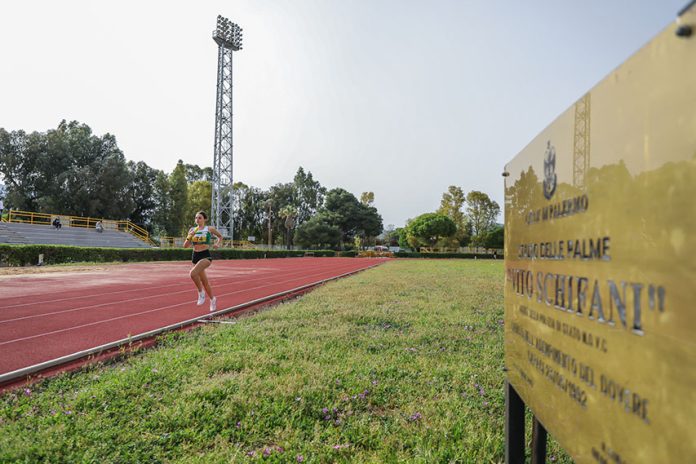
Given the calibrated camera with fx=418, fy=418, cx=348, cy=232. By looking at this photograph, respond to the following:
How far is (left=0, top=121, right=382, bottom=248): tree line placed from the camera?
45750 millimetres

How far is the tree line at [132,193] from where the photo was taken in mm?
45750

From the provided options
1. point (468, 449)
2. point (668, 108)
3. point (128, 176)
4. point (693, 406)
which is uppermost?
point (128, 176)

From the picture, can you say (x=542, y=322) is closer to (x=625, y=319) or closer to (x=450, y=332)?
(x=625, y=319)

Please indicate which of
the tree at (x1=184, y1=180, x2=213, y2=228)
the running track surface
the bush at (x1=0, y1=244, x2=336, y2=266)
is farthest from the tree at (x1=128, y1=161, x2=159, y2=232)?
the running track surface

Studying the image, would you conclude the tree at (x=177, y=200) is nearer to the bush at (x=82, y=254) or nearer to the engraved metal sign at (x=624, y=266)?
the bush at (x=82, y=254)

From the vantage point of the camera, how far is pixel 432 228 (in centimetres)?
6225

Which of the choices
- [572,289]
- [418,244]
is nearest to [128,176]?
[418,244]

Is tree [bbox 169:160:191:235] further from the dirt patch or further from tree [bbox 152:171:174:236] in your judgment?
the dirt patch

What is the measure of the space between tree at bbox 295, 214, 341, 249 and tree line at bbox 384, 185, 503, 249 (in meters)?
12.2

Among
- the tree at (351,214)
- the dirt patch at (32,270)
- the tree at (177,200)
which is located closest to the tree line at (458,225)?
the tree at (351,214)

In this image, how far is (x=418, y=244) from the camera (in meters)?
67.1

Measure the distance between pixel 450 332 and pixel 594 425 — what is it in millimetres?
4952

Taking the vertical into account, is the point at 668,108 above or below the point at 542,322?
above

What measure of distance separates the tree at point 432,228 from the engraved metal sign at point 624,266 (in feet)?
200
